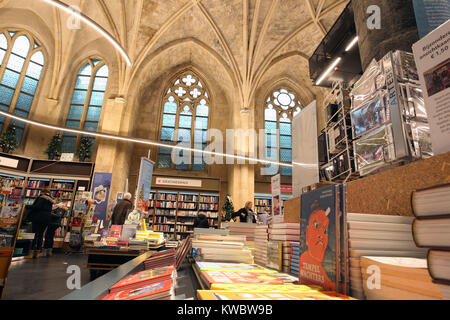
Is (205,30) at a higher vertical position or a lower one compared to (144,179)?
higher

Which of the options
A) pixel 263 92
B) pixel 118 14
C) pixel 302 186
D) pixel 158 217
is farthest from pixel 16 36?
pixel 302 186

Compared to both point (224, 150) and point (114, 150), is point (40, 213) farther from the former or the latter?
point (224, 150)

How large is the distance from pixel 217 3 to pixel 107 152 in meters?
8.06

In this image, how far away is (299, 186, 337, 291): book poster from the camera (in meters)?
0.67

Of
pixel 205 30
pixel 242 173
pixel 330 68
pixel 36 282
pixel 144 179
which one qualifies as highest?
pixel 205 30

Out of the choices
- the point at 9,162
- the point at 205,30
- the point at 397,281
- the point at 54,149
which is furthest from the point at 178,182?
the point at 397,281

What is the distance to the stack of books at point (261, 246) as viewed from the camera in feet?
4.53

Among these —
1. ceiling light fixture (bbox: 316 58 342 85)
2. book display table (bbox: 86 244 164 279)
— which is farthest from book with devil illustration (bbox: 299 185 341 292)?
ceiling light fixture (bbox: 316 58 342 85)

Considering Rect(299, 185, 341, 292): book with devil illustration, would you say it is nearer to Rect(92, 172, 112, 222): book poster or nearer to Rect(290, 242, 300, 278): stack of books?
Rect(290, 242, 300, 278): stack of books

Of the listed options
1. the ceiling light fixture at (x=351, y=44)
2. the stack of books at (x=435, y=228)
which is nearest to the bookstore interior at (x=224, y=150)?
the stack of books at (x=435, y=228)

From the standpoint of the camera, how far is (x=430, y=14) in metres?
1.81

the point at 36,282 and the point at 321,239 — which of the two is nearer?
the point at 321,239

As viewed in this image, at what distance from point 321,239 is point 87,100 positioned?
1295 cm

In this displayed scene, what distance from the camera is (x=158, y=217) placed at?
9852 mm
